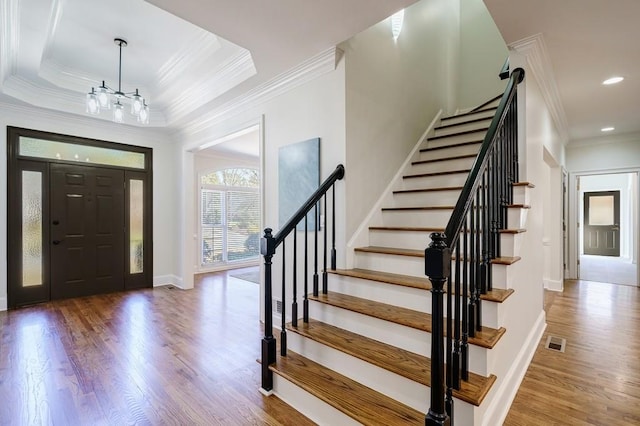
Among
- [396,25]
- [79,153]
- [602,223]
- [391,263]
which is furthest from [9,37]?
[602,223]

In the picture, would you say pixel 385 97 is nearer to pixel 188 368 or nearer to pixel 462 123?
pixel 462 123

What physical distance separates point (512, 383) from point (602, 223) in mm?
10851

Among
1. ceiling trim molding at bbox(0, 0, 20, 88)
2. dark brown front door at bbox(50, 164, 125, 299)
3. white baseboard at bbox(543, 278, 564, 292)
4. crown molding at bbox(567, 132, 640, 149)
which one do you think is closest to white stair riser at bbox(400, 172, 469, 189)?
A: white baseboard at bbox(543, 278, 564, 292)

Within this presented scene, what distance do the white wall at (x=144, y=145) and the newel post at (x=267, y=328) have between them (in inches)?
157

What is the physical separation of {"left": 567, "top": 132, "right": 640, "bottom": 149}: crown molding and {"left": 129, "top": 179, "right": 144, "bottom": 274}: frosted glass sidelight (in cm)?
803

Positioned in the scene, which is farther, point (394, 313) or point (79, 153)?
point (79, 153)

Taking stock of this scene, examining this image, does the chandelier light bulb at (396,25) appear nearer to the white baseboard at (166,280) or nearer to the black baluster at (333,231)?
the black baluster at (333,231)

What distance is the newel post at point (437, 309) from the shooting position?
1283 millimetres

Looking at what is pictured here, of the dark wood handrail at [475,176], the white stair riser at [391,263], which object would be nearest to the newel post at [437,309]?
the dark wood handrail at [475,176]

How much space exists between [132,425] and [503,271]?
2.49m

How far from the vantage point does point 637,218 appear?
5359mm

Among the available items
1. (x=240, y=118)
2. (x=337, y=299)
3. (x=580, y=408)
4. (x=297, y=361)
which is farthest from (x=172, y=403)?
(x=240, y=118)

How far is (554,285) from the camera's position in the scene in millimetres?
4977

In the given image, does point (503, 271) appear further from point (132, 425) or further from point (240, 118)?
point (240, 118)
